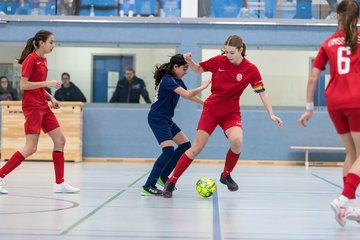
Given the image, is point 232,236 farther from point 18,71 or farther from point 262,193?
point 18,71

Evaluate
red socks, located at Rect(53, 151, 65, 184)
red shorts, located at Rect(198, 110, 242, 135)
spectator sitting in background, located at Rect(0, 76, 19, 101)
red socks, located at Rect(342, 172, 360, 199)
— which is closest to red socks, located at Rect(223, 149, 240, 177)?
red shorts, located at Rect(198, 110, 242, 135)

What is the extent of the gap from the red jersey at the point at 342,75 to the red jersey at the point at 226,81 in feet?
7.09

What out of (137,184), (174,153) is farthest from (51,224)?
(137,184)

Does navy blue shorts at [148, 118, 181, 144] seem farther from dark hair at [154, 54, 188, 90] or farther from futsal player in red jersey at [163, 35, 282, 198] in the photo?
dark hair at [154, 54, 188, 90]

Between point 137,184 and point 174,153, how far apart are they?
135cm

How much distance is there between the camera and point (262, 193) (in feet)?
28.9

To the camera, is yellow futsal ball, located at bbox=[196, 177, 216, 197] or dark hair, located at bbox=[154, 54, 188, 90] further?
dark hair, located at bbox=[154, 54, 188, 90]

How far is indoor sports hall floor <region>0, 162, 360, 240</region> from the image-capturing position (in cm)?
522

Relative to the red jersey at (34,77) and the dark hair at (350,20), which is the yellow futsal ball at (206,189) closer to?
the red jersey at (34,77)

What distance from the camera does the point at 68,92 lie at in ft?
54.5

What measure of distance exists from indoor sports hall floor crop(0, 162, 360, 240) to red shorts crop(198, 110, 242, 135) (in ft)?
2.62

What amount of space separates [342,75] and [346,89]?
0.12 metres

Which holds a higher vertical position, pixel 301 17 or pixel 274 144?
pixel 301 17

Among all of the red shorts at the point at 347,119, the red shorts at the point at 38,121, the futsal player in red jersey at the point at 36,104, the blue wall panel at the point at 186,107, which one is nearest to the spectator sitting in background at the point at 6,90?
the blue wall panel at the point at 186,107
